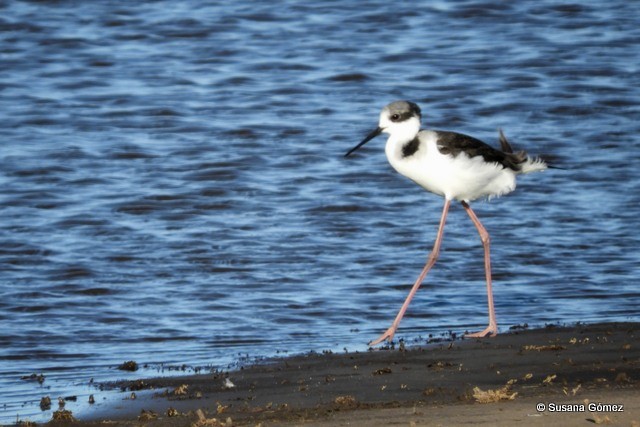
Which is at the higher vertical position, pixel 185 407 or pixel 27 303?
pixel 185 407

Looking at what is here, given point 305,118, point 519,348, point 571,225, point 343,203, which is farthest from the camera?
point 305,118

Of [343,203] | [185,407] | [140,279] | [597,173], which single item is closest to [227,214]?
[343,203]

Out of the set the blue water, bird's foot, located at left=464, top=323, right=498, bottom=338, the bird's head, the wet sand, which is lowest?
the blue water

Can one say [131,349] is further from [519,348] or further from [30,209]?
[30,209]

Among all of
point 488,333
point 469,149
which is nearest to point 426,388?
point 488,333

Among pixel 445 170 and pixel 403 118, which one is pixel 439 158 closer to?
pixel 445 170

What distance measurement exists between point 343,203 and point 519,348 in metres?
4.62

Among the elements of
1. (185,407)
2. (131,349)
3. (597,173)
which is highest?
(185,407)

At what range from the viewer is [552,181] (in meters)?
12.2

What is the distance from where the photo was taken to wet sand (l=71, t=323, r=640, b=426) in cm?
527

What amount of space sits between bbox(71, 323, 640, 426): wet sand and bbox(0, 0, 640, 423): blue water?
504mm

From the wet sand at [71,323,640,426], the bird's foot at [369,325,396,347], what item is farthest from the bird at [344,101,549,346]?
the wet sand at [71,323,640,426]

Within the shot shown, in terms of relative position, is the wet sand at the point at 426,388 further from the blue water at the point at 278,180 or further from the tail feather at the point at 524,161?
the tail feather at the point at 524,161

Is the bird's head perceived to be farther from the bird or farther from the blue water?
the blue water
